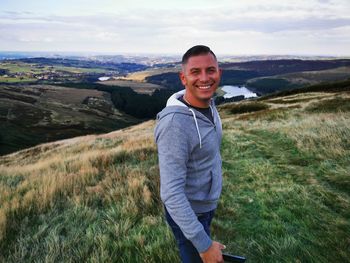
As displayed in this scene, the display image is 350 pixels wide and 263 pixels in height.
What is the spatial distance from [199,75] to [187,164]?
2.29ft

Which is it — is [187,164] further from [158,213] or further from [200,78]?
[158,213]

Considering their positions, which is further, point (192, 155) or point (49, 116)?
point (49, 116)

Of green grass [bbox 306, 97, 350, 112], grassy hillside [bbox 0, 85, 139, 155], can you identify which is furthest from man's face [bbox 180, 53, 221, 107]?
grassy hillside [bbox 0, 85, 139, 155]

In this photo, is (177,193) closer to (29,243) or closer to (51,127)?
(29,243)

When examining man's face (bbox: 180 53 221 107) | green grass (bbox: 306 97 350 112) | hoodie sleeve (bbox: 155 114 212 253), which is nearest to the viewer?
hoodie sleeve (bbox: 155 114 212 253)

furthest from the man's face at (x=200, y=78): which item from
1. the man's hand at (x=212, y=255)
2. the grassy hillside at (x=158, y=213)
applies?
the grassy hillside at (x=158, y=213)

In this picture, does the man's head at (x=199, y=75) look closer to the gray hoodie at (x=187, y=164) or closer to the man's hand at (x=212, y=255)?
the gray hoodie at (x=187, y=164)

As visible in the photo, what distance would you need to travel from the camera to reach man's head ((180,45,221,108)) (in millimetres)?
2727

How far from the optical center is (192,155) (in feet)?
8.80

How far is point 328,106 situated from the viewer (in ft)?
79.9

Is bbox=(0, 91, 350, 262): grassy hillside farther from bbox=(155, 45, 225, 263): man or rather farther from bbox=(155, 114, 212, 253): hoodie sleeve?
bbox=(155, 114, 212, 253): hoodie sleeve

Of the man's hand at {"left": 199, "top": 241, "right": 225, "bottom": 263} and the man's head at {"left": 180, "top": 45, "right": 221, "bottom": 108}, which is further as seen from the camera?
the man's head at {"left": 180, "top": 45, "right": 221, "bottom": 108}

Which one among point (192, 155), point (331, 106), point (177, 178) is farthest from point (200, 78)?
point (331, 106)

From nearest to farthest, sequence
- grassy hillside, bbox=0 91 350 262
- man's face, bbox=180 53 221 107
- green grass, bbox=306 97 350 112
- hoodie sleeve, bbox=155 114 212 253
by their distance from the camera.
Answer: hoodie sleeve, bbox=155 114 212 253, man's face, bbox=180 53 221 107, grassy hillside, bbox=0 91 350 262, green grass, bbox=306 97 350 112
